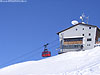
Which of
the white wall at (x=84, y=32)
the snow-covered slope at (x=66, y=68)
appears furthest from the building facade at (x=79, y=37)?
the snow-covered slope at (x=66, y=68)

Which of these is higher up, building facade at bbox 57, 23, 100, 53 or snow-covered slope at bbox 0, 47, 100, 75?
building facade at bbox 57, 23, 100, 53

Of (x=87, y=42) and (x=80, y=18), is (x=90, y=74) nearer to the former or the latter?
(x=87, y=42)

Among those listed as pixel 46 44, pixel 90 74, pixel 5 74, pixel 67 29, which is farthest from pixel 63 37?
pixel 90 74

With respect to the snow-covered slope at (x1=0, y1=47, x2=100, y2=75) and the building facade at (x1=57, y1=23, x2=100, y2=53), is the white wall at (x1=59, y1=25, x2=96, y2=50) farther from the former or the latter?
the snow-covered slope at (x1=0, y1=47, x2=100, y2=75)

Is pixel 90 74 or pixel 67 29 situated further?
pixel 67 29

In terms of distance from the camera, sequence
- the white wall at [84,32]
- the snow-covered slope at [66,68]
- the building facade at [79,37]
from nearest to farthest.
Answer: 1. the snow-covered slope at [66,68]
2. the white wall at [84,32]
3. the building facade at [79,37]

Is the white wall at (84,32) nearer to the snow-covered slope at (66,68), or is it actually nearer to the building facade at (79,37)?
the building facade at (79,37)

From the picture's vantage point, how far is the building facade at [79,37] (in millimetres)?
36344

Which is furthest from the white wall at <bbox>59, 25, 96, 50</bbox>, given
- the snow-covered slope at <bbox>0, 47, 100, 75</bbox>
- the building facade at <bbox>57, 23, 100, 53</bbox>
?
the snow-covered slope at <bbox>0, 47, 100, 75</bbox>

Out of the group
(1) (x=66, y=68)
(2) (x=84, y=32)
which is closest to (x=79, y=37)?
(2) (x=84, y=32)

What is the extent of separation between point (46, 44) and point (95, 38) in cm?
1085

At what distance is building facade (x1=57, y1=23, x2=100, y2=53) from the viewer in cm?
3634

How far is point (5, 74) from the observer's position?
19750mm

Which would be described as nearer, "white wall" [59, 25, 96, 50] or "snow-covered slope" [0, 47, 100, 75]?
"snow-covered slope" [0, 47, 100, 75]
